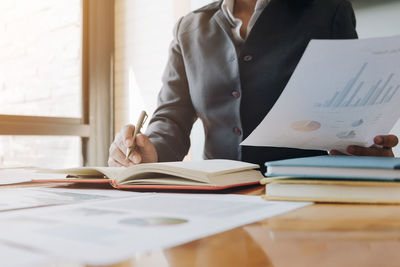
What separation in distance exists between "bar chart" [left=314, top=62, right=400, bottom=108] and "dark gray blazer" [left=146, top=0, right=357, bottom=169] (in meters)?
0.55

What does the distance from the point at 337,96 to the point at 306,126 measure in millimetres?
72

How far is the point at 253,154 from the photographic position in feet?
3.66

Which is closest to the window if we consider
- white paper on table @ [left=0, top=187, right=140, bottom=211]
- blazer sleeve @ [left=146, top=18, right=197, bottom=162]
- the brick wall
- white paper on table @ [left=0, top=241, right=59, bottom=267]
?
the brick wall

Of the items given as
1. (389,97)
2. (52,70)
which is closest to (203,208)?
(389,97)

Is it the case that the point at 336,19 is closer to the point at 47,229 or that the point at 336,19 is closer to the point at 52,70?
the point at 47,229

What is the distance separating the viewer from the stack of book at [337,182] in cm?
46

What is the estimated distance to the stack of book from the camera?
0.46m

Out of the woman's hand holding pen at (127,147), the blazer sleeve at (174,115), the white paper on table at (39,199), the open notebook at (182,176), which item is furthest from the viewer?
the blazer sleeve at (174,115)

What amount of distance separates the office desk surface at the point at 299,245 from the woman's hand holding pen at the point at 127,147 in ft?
1.62

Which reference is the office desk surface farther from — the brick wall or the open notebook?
the brick wall

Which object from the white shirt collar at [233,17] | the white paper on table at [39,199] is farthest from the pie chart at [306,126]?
the white shirt collar at [233,17]

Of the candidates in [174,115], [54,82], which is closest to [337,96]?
[174,115]

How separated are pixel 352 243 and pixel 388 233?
5cm

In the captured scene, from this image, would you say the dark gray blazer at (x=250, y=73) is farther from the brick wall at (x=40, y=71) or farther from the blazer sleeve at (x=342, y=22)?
the brick wall at (x=40, y=71)
